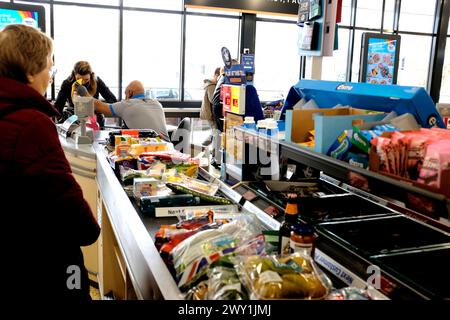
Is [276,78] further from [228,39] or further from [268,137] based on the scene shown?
[268,137]

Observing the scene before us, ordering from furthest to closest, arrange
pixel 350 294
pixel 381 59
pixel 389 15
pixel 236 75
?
pixel 389 15
pixel 381 59
pixel 236 75
pixel 350 294

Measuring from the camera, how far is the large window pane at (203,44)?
31.5ft

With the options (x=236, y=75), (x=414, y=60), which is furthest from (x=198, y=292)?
(x=414, y=60)

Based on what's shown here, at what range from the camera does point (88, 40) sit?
8.88 meters

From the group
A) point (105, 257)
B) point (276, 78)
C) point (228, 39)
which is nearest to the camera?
point (105, 257)

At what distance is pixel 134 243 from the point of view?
1801 millimetres

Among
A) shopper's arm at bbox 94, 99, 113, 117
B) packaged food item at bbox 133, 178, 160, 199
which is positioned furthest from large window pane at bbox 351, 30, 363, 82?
packaged food item at bbox 133, 178, 160, 199

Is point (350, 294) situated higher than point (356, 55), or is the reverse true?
point (356, 55)

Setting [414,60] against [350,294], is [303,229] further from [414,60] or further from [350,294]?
[414,60]

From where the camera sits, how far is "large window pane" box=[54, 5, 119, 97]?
8.63 m

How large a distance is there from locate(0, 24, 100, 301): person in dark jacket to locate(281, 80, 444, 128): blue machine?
1.21 m

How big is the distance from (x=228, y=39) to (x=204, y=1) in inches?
73.0

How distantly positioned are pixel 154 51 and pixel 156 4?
92cm

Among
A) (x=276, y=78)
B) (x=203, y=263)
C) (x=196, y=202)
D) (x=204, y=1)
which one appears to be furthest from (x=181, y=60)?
(x=203, y=263)
